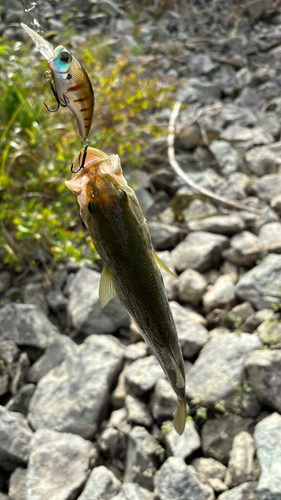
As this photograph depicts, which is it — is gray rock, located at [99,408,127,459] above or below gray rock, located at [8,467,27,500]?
below

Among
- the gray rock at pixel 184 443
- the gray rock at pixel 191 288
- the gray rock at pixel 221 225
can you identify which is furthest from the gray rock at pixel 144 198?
the gray rock at pixel 184 443

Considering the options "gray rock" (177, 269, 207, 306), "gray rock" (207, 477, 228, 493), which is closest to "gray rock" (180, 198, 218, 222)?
"gray rock" (177, 269, 207, 306)

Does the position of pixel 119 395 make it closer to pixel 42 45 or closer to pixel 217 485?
pixel 217 485

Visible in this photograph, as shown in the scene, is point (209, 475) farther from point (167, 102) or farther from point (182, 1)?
point (182, 1)

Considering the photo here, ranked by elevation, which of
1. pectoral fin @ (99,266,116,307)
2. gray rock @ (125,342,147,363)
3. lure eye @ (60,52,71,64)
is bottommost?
gray rock @ (125,342,147,363)

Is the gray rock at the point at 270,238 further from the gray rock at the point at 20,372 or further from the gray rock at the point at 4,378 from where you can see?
the gray rock at the point at 4,378

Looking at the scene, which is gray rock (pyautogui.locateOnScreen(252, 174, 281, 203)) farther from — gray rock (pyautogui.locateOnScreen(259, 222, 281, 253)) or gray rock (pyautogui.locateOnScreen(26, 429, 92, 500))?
gray rock (pyautogui.locateOnScreen(26, 429, 92, 500))
